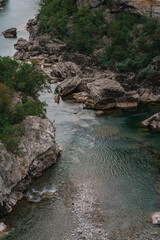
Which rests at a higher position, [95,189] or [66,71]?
[66,71]

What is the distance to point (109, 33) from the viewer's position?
62.8 m

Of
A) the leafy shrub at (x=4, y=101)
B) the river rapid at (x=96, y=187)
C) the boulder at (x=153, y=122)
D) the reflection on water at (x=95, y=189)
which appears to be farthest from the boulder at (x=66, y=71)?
the leafy shrub at (x=4, y=101)

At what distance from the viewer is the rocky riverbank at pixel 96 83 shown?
45812 millimetres

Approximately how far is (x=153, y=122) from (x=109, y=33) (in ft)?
92.8

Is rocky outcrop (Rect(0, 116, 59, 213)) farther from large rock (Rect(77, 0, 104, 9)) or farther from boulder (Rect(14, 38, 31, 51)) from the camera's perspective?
large rock (Rect(77, 0, 104, 9))

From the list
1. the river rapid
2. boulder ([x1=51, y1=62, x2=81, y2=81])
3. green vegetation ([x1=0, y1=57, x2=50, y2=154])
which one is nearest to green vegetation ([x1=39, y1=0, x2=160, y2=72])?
boulder ([x1=51, y1=62, x2=81, y2=81])

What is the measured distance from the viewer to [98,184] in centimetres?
2941

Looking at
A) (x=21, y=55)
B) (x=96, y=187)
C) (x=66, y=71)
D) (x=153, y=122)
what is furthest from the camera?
(x=21, y=55)

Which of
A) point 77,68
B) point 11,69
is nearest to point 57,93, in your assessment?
point 77,68

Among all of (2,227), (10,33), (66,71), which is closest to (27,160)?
(2,227)

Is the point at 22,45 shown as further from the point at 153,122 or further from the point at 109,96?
the point at 153,122

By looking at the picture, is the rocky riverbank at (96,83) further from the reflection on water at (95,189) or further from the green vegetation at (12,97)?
the green vegetation at (12,97)

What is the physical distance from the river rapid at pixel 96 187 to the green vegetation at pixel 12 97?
497 centimetres

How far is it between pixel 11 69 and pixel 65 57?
28721 mm
